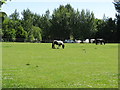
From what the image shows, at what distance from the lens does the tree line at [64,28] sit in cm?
10425

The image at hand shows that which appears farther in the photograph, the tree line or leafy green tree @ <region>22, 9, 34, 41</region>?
leafy green tree @ <region>22, 9, 34, 41</region>

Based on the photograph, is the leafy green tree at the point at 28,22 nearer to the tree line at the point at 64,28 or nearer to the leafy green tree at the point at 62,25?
the tree line at the point at 64,28

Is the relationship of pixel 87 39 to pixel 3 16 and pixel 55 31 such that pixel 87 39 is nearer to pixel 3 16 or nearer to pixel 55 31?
pixel 55 31

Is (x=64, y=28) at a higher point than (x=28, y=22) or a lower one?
lower

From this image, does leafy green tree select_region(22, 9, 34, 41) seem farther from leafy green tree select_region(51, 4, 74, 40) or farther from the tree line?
leafy green tree select_region(51, 4, 74, 40)

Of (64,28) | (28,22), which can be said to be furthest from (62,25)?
(28,22)

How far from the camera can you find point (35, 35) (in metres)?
114

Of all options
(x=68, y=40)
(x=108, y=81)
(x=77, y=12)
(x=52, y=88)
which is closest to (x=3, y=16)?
(x=52, y=88)

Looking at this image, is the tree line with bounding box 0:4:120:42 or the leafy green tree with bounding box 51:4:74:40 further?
the leafy green tree with bounding box 51:4:74:40

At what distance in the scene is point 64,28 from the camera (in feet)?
370

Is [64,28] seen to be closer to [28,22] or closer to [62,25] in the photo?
[62,25]

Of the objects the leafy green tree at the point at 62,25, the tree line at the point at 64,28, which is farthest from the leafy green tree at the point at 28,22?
the leafy green tree at the point at 62,25

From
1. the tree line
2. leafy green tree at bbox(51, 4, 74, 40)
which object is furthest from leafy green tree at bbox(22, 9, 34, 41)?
leafy green tree at bbox(51, 4, 74, 40)

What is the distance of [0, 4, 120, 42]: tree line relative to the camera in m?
104
